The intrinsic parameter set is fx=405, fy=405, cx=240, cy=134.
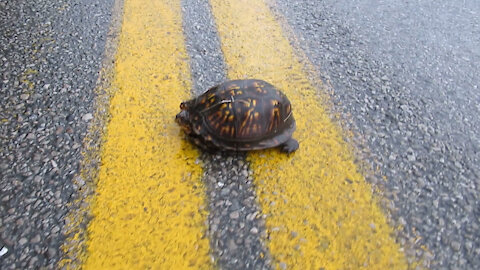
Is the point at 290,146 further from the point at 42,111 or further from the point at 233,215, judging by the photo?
the point at 42,111

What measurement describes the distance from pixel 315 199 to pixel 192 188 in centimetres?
50

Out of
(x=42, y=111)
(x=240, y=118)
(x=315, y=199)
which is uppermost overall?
(x=240, y=118)

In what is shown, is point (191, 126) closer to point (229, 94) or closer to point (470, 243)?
point (229, 94)

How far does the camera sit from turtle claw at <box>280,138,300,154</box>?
1.81 m

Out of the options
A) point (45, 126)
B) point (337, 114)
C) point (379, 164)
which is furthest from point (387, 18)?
point (45, 126)

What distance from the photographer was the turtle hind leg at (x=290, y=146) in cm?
181

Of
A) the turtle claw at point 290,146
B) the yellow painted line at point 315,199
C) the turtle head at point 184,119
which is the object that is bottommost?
the yellow painted line at point 315,199

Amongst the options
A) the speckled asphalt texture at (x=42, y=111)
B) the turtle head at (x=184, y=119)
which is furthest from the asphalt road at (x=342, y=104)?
the turtle head at (x=184, y=119)

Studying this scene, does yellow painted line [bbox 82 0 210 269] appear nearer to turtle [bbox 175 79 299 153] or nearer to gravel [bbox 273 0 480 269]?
turtle [bbox 175 79 299 153]

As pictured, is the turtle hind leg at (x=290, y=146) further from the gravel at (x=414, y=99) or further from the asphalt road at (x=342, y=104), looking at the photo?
the gravel at (x=414, y=99)

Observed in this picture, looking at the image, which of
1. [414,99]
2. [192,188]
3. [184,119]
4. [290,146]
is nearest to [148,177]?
[192,188]

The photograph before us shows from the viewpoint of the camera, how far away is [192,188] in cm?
166

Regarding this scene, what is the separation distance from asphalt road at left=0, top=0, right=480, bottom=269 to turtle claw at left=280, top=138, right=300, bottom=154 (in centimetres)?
20

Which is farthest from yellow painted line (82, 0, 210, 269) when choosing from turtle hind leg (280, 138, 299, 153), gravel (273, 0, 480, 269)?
gravel (273, 0, 480, 269)
